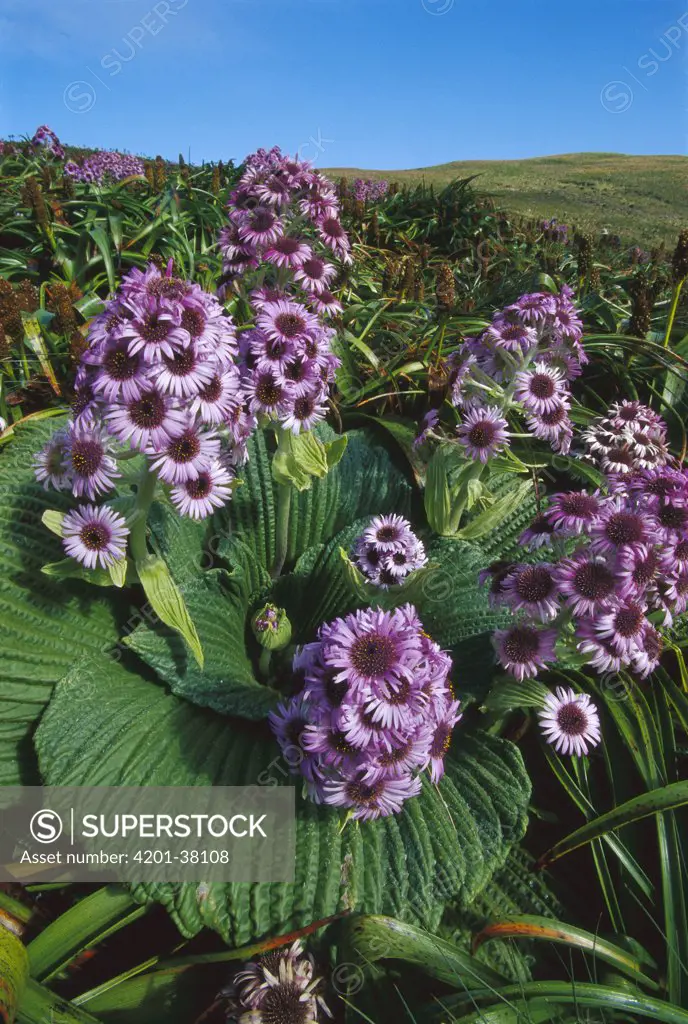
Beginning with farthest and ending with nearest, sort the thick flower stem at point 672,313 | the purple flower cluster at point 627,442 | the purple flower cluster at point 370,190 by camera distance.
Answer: the purple flower cluster at point 370,190 < the thick flower stem at point 672,313 < the purple flower cluster at point 627,442

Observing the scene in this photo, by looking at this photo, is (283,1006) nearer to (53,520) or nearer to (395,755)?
(395,755)

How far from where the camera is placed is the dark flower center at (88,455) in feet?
6.09

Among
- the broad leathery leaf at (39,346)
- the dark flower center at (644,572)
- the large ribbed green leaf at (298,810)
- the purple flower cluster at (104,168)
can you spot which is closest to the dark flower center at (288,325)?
the dark flower center at (644,572)

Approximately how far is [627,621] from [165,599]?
1.44m

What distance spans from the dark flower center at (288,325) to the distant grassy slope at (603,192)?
8.83 meters

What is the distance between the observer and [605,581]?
1751mm

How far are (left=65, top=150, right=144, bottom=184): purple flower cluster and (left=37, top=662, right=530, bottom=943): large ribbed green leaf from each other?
7.82 meters

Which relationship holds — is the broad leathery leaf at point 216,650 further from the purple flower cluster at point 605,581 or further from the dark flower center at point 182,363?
the dark flower center at point 182,363

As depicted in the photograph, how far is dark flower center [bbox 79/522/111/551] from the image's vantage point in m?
1.92

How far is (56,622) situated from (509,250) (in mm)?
7602

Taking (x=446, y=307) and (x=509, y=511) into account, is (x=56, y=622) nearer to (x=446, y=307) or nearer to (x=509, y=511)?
(x=509, y=511)

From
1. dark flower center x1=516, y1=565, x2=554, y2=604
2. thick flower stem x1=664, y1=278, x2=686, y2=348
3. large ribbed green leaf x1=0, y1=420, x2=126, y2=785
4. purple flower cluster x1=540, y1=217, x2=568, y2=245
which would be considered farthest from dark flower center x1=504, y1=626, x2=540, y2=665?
purple flower cluster x1=540, y1=217, x2=568, y2=245

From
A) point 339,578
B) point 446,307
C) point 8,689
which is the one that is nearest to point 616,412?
point 446,307

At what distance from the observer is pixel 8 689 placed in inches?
85.1
